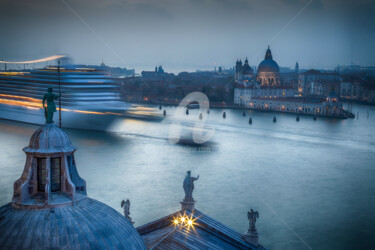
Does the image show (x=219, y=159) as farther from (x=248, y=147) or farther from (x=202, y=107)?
(x=202, y=107)

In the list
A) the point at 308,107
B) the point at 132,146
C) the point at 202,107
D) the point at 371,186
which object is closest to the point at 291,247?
the point at 371,186

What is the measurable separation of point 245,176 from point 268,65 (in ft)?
128

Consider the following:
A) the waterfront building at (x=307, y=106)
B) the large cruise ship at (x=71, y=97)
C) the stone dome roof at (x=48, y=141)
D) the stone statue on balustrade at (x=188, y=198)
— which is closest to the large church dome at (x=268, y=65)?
the waterfront building at (x=307, y=106)

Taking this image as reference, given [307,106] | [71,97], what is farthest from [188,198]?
[307,106]

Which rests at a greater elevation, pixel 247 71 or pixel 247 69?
pixel 247 69

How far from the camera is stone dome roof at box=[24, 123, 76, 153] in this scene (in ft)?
8.42

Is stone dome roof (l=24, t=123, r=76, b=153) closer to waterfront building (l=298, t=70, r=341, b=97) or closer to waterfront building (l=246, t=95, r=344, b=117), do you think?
waterfront building (l=246, t=95, r=344, b=117)

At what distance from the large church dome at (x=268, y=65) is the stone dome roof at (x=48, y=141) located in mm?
48788

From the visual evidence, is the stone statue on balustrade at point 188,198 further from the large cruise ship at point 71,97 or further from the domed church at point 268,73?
the domed church at point 268,73

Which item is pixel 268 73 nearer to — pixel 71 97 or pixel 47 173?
pixel 71 97

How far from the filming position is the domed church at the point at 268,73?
49609 mm

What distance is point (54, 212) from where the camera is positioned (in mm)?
2486

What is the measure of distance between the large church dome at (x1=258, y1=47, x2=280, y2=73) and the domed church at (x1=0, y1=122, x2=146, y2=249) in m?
48.8

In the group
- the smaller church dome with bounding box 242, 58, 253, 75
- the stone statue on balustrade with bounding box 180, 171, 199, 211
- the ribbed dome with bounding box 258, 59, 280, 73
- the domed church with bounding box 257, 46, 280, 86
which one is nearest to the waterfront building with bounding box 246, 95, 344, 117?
the domed church with bounding box 257, 46, 280, 86
